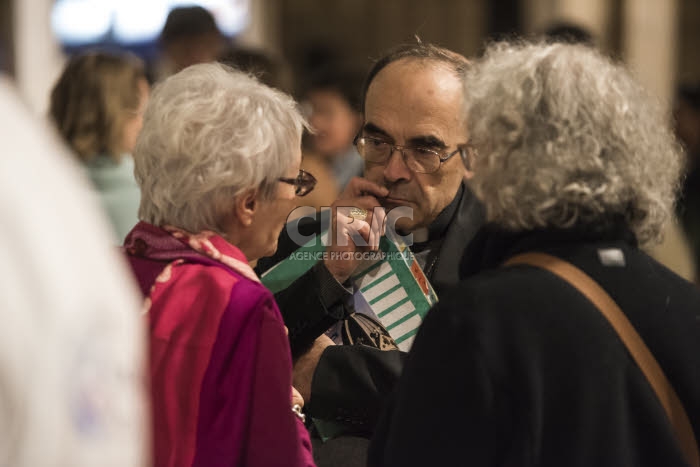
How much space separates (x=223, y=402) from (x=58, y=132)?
221cm

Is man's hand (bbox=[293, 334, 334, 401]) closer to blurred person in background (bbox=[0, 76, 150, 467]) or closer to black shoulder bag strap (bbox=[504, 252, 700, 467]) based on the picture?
black shoulder bag strap (bbox=[504, 252, 700, 467])

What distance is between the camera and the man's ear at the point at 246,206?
2043 millimetres

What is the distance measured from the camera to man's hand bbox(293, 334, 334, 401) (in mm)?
2266

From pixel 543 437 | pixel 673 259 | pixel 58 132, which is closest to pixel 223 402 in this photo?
pixel 543 437

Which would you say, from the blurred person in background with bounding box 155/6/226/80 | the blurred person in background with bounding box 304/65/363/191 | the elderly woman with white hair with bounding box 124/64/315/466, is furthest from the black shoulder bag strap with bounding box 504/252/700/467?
the blurred person in background with bounding box 304/65/363/191

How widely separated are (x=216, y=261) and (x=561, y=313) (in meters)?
0.66

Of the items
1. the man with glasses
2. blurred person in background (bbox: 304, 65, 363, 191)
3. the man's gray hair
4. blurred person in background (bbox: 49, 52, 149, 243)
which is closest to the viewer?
the man's gray hair

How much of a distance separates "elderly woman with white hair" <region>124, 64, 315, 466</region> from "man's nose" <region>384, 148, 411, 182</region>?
386 mm

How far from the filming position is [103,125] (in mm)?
3793

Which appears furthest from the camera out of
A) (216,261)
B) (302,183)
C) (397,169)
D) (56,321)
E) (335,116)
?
(335,116)

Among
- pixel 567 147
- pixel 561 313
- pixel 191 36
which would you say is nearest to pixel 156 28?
pixel 191 36

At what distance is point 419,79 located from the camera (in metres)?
2.60

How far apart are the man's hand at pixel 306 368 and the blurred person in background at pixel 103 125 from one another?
1.59m

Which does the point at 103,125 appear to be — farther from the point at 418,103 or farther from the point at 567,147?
the point at 567,147
